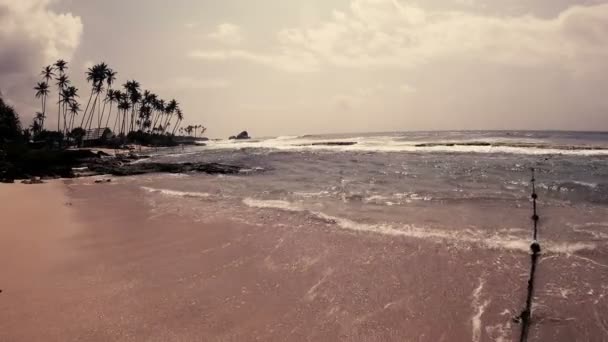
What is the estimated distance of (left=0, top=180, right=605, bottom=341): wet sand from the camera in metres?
5.17

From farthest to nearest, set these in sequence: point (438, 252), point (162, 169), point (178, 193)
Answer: point (162, 169) → point (178, 193) → point (438, 252)

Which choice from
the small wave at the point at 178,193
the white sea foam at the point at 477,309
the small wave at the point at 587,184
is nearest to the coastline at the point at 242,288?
the white sea foam at the point at 477,309

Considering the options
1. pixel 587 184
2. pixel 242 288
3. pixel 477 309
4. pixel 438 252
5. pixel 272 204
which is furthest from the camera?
pixel 587 184

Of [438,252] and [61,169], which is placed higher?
[61,169]

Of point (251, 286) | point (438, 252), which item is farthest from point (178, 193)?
point (438, 252)

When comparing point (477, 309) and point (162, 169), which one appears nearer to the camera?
point (477, 309)

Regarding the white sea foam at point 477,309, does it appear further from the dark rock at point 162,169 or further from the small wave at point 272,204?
the dark rock at point 162,169

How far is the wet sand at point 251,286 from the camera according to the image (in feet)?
17.0

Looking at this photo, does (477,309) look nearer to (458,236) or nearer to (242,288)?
(242,288)

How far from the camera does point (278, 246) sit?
8.91 m

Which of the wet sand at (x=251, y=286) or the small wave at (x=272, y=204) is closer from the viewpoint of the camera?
the wet sand at (x=251, y=286)

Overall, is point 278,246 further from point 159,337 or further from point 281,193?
point 281,193

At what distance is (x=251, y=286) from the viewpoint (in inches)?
261

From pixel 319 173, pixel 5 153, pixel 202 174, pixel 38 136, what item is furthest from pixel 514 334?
pixel 38 136
